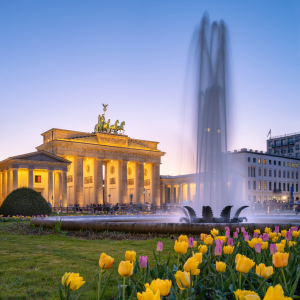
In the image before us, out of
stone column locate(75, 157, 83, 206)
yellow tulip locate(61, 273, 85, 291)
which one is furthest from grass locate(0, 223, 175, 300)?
stone column locate(75, 157, 83, 206)

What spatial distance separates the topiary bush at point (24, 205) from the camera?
24484mm

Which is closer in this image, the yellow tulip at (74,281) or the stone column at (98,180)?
the yellow tulip at (74,281)

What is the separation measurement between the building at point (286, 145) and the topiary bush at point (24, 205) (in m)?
99.3

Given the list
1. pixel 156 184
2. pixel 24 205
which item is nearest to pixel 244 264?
pixel 24 205

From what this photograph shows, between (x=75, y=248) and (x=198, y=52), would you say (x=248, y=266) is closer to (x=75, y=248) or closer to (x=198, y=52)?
(x=75, y=248)

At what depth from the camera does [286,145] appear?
114 metres

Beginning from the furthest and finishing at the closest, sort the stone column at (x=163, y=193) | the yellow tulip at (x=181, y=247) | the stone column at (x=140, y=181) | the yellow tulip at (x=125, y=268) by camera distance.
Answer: the stone column at (x=163, y=193)
the stone column at (x=140, y=181)
the yellow tulip at (x=181, y=247)
the yellow tulip at (x=125, y=268)

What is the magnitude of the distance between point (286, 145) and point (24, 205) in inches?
4042

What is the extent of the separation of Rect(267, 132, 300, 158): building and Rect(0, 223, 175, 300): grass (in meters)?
110

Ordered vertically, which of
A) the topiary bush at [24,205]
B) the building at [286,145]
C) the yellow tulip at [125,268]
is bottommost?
the topiary bush at [24,205]

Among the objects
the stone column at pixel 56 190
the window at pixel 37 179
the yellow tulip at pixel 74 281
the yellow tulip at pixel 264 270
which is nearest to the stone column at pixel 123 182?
the stone column at pixel 56 190

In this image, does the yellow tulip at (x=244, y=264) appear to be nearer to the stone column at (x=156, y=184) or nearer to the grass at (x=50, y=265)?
the grass at (x=50, y=265)

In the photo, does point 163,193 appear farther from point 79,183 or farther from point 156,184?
point 79,183

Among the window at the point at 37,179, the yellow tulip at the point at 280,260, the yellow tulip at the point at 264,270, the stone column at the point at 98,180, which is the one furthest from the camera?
the stone column at the point at 98,180
